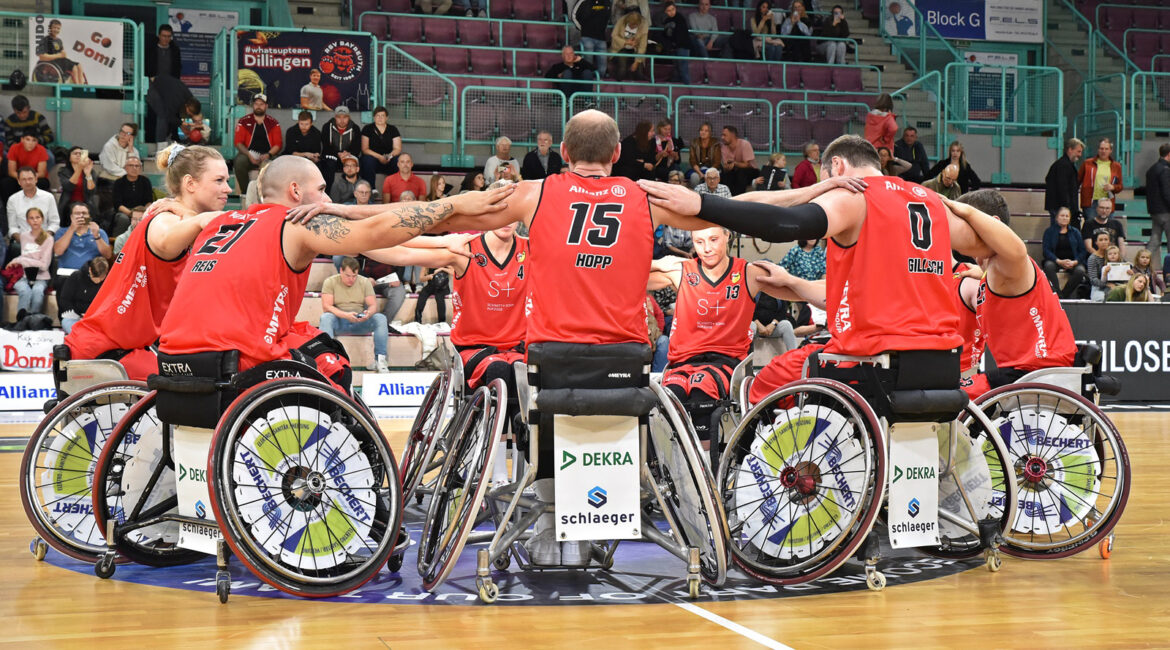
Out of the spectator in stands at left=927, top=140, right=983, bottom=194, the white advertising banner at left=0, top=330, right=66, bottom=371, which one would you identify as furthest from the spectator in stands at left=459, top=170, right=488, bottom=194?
the spectator in stands at left=927, top=140, right=983, bottom=194

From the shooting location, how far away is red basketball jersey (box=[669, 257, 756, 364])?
279 inches

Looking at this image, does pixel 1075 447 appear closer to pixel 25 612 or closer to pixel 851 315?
pixel 851 315

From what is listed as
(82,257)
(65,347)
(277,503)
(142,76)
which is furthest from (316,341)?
(142,76)

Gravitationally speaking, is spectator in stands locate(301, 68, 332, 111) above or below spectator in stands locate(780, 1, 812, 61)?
below

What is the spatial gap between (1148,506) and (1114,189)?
452 inches

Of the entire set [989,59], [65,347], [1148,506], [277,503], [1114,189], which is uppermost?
[989,59]

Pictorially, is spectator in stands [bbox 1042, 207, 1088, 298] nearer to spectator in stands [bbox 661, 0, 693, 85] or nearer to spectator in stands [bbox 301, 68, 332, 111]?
spectator in stands [bbox 661, 0, 693, 85]

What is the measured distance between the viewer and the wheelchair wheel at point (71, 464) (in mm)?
5504

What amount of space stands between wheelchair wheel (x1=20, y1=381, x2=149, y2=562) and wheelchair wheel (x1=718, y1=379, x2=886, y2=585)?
2850 millimetres

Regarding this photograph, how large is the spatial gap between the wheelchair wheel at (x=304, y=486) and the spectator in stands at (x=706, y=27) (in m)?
15.8

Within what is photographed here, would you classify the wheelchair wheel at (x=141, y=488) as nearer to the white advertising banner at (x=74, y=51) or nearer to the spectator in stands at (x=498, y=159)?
the spectator in stands at (x=498, y=159)

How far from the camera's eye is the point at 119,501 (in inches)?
214

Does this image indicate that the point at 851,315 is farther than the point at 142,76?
No

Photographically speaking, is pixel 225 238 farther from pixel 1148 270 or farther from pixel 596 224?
pixel 1148 270
